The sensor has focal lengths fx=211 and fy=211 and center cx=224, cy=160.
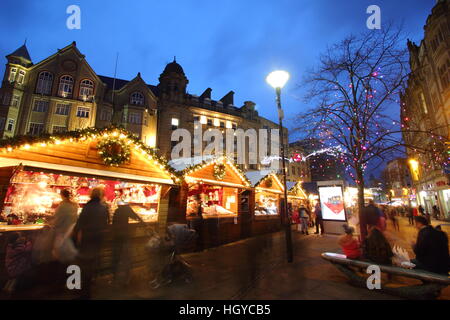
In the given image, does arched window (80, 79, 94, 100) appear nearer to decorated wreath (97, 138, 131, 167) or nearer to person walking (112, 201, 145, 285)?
decorated wreath (97, 138, 131, 167)

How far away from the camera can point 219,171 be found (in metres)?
10.9

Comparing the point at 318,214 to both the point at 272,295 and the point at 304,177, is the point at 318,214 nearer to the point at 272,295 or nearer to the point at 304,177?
the point at 272,295

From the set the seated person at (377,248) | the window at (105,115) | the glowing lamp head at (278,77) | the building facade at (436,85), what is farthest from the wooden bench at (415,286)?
the window at (105,115)

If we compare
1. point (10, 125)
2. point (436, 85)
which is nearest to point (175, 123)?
point (10, 125)

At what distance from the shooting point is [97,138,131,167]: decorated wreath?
6.51 m

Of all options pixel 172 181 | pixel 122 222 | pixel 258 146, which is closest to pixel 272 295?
pixel 122 222

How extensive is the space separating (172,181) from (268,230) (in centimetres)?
898

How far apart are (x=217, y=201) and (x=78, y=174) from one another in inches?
288

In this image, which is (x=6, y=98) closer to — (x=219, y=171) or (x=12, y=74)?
(x=12, y=74)

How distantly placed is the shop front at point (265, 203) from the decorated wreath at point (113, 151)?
825cm

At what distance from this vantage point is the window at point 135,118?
88.8ft

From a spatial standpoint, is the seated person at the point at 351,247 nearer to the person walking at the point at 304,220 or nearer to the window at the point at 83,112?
the person walking at the point at 304,220

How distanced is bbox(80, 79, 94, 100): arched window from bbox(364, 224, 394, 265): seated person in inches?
1198

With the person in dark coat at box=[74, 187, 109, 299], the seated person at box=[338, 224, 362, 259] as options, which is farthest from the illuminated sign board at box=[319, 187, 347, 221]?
the person in dark coat at box=[74, 187, 109, 299]
